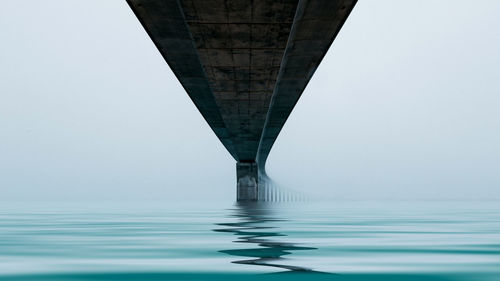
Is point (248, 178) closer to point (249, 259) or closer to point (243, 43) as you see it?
point (243, 43)

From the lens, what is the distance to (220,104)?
2467 cm

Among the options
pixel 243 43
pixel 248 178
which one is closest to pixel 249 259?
pixel 243 43

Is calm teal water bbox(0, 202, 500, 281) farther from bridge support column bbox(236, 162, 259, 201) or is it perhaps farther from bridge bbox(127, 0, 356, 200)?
bridge support column bbox(236, 162, 259, 201)

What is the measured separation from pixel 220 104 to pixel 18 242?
15.7 meters

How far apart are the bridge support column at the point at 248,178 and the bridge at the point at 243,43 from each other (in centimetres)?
3287

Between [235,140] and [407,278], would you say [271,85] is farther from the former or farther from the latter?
[235,140]

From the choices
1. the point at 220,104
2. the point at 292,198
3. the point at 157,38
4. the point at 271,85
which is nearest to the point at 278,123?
the point at 220,104

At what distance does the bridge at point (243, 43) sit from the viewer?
1253cm

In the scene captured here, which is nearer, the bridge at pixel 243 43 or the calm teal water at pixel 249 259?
the calm teal water at pixel 249 259

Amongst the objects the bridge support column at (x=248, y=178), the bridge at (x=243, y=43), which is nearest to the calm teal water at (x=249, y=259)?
the bridge at (x=243, y=43)

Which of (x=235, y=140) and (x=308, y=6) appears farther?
(x=235, y=140)

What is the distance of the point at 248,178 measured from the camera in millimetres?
58469

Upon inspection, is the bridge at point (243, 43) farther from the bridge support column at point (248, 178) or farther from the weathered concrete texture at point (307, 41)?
the bridge support column at point (248, 178)

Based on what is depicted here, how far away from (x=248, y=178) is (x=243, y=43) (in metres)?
43.8
